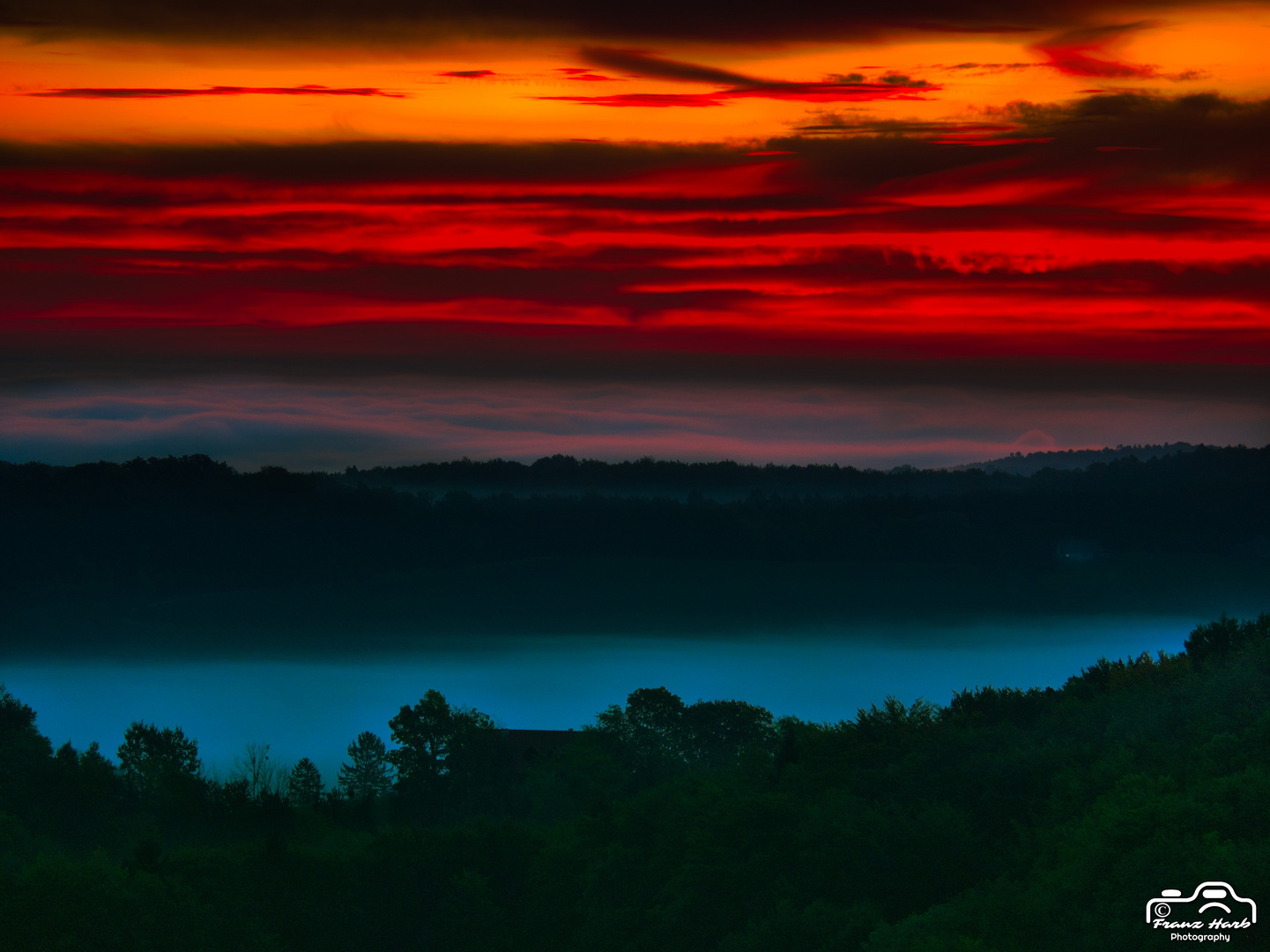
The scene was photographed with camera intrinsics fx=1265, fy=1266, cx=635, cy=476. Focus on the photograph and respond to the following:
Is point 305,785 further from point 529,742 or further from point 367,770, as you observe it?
point 529,742

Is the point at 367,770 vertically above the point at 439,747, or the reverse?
the point at 439,747

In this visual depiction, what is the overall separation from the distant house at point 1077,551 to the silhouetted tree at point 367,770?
13434cm

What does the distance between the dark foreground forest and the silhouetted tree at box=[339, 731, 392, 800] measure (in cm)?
707

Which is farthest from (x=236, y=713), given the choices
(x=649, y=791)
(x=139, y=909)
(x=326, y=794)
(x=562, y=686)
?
(x=139, y=909)

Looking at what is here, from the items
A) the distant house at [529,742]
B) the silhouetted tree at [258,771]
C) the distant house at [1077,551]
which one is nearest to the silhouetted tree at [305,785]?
the silhouetted tree at [258,771]

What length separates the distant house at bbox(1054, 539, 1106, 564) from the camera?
195 metres

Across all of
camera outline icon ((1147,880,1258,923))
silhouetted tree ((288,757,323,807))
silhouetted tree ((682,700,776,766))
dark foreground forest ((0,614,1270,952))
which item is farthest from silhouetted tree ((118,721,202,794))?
camera outline icon ((1147,880,1258,923))

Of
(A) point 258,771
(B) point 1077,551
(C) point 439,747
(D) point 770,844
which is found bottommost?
(D) point 770,844

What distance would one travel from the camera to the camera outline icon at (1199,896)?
1070 inches

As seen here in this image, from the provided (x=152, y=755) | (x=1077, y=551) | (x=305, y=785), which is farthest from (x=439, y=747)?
(x=1077, y=551)

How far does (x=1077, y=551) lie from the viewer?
19800cm

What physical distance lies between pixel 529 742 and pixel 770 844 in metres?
61.8

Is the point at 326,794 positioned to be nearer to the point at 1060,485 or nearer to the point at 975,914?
the point at 975,914

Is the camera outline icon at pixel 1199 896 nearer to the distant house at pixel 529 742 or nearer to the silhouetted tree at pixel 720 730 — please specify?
the silhouetted tree at pixel 720 730
